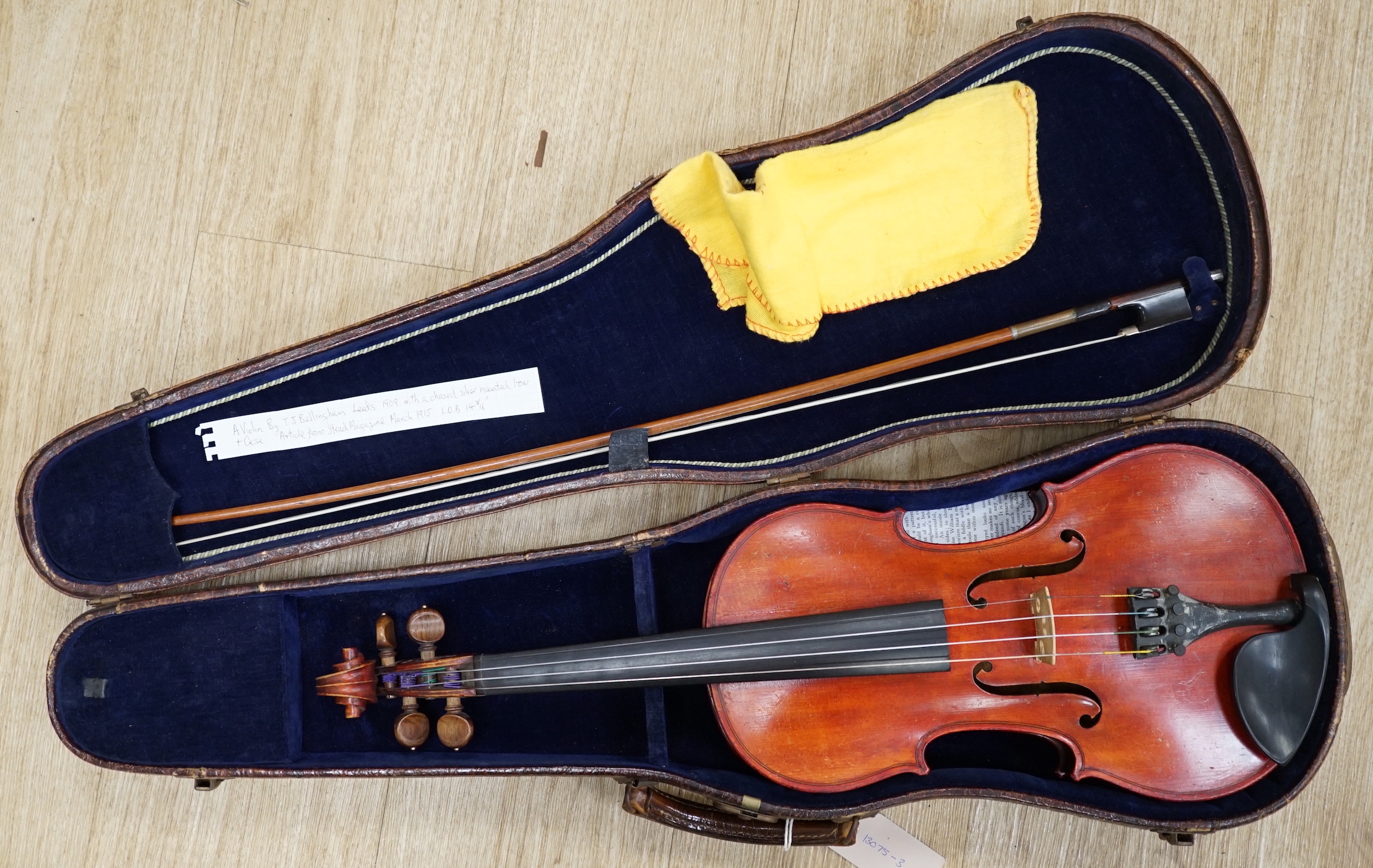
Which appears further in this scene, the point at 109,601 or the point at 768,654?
the point at 109,601

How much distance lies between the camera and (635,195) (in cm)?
161

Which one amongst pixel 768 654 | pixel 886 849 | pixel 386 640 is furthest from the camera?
pixel 886 849

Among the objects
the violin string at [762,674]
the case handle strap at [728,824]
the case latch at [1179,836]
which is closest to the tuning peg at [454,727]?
the violin string at [762,674]

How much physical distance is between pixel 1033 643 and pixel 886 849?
2.11 ft

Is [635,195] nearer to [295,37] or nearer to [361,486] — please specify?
[361,486]

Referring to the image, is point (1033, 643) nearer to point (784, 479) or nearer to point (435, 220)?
point (784, 479)

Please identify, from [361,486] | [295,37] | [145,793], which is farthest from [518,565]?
[295,37]

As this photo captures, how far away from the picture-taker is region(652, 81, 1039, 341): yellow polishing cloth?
1557 millimetres

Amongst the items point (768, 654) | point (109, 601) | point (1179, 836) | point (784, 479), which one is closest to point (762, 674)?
point (768, 654)

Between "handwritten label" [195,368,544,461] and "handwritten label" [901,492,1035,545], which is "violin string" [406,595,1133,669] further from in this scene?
"handwritten label" [195,368,544,461]

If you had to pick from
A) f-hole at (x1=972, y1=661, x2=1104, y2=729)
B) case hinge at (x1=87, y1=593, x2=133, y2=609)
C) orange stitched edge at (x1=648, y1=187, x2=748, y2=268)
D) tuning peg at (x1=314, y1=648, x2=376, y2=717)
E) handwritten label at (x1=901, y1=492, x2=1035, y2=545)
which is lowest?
tuning peg at (x1=314, y1=648, x2=376, y2=717)

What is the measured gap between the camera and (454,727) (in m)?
1.62

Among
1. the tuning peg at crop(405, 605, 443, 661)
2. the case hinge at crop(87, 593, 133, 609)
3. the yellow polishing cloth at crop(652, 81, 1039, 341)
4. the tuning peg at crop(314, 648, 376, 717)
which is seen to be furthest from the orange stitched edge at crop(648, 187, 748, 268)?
the case hinge at crop(87, 593, 133, 609)

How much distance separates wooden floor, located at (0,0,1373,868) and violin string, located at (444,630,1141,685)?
38 cm
